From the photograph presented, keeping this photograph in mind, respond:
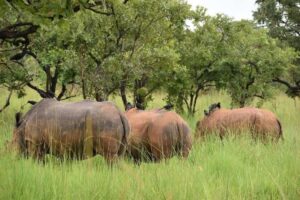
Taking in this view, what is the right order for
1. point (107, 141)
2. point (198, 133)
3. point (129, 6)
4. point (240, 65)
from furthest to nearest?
point (240, 65)
point (129, 6)
point (198, 133)
point (107, 141)

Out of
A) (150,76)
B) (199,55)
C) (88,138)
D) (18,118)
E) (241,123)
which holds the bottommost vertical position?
(241,123)

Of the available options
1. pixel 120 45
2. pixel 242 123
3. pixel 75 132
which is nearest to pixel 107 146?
pixel 75 132

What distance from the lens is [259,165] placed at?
6.48m

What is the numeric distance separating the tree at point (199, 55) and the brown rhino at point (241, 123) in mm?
5711

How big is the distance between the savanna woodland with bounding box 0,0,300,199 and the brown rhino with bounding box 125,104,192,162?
332 mm

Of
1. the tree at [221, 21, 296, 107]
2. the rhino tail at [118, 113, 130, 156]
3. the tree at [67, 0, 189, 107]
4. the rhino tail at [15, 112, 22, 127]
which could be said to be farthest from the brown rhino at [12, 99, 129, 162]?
the tree at [221, 21, 296, 107]

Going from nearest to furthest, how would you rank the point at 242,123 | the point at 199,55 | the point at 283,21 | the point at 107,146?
1. the point at 107,146
2. the point at 242,123
3. the point at 199,55
4. the point at 283,21

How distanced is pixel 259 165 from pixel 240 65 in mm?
10910

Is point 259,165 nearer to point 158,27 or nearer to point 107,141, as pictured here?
point 107,141

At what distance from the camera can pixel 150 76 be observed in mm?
14820

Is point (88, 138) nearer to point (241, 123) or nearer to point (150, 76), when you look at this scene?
point (241, 123)

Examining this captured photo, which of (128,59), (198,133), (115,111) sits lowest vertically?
(198,133)

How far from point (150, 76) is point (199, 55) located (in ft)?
9.53

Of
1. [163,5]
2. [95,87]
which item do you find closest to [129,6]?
[163,5]
